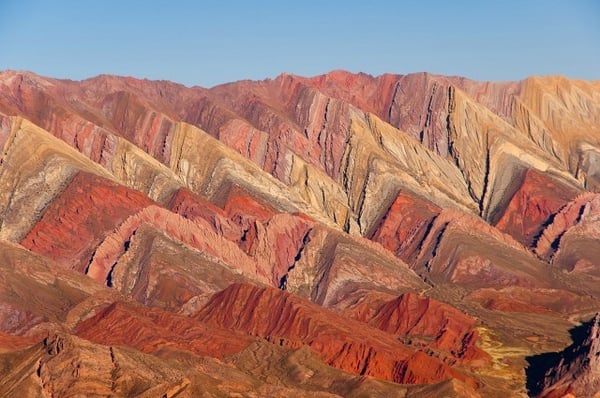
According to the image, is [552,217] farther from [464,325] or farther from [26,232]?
[26,232]

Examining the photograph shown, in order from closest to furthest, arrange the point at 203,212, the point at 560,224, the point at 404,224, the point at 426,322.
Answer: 1. the point at 426,322
2. the point at 203,212
3. the point at 560,224
4. the point at 404,224

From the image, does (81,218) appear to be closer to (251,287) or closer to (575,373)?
(251,287)

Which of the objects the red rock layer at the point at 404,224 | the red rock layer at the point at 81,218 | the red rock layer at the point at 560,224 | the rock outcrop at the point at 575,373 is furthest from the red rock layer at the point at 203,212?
the rock outcrop at the point at 575,373

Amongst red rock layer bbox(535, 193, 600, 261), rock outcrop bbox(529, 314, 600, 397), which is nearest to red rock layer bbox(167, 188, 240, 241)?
red rock layer bbox(535, 193, 600, 261)

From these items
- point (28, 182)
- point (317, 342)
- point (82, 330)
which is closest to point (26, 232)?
point (28, 182)

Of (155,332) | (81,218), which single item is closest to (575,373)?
(155,332)

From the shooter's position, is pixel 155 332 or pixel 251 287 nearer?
pixel 155 332

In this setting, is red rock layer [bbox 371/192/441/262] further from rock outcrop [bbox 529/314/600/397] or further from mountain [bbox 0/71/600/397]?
rock outcrop [bbox 529/314/600/397]
